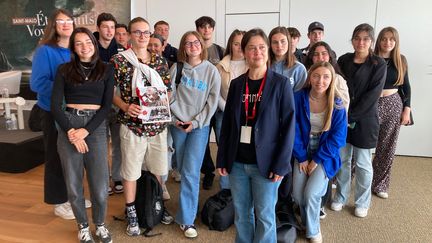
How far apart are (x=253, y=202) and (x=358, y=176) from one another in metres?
1.36

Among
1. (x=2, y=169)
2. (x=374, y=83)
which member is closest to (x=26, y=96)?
(x=2, y=169)

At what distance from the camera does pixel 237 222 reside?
6.59 feet

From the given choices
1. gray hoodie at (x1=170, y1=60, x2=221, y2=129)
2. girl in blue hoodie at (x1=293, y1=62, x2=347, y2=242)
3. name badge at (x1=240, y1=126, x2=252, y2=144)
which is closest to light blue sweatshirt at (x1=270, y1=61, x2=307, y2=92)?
girl in blue hoodie at (x1=293, y1=62, x2=347, y2=242)

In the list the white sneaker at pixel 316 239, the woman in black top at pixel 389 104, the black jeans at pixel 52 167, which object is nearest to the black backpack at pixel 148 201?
the black jeans at pixel 52 167

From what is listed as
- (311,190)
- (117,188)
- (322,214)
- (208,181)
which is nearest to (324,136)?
(311,190)

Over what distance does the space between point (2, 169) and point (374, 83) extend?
4.13 m

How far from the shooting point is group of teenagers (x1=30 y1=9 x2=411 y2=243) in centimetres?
182

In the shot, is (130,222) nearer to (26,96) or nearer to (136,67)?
(136,67)

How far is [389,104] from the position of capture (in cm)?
299

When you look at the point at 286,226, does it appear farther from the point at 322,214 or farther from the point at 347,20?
the point at 347,20

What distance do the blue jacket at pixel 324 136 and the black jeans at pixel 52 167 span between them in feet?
6.13

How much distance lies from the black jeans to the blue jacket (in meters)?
1.87

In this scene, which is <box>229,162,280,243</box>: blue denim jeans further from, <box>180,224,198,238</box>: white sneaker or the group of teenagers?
<box>180,224,198,238</box>: white sneaker

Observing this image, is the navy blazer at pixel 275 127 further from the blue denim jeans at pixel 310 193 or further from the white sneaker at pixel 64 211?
the white sneaker at pixel 64 211
